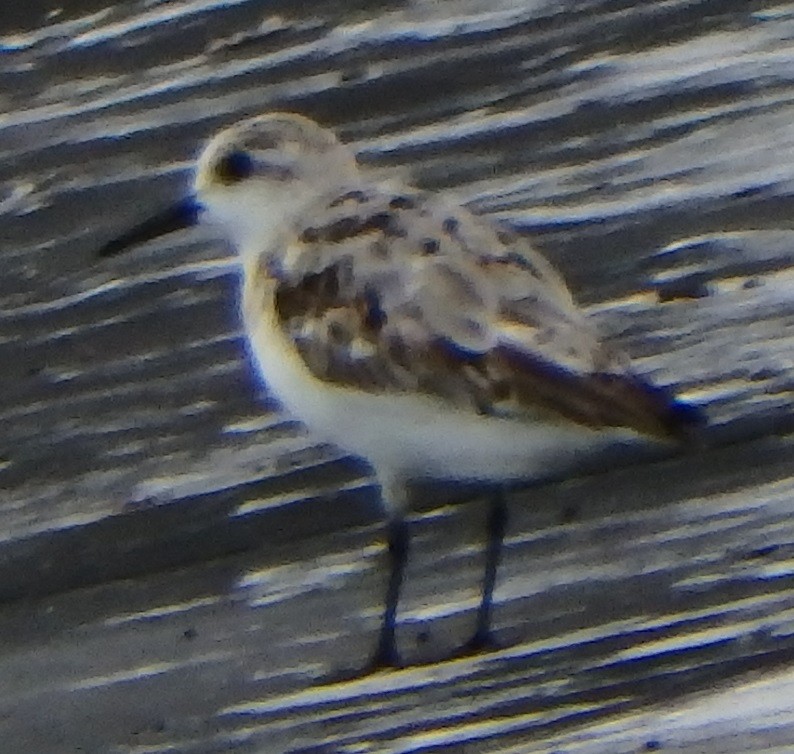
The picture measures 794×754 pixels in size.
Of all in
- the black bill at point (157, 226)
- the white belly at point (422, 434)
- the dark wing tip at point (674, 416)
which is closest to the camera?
the dark wing tip at point (674, 416)

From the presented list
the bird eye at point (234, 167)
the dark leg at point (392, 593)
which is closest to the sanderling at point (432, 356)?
the dark leg at point (392, 593)

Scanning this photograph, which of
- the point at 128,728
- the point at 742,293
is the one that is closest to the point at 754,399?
the point at 742,293

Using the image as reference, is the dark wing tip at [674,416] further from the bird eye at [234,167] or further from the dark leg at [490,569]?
the bird eye at [234,167]

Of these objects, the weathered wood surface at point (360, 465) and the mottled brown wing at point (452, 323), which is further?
the mottled brown wing at point (452, 323)

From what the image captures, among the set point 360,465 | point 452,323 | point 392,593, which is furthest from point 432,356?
point 392,593

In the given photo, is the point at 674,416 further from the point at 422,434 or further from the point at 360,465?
the point at 360,465

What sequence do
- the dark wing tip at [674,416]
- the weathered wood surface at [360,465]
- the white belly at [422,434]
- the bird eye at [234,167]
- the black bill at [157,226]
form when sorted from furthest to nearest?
the bird eye at [234,167] → the black bill at [157,226] → the white belly at [422,434] → the dark wing tip at [674,416] → the weathered wood surface at [360,465]

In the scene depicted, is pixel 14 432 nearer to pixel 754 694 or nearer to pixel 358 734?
pixel 358 734
